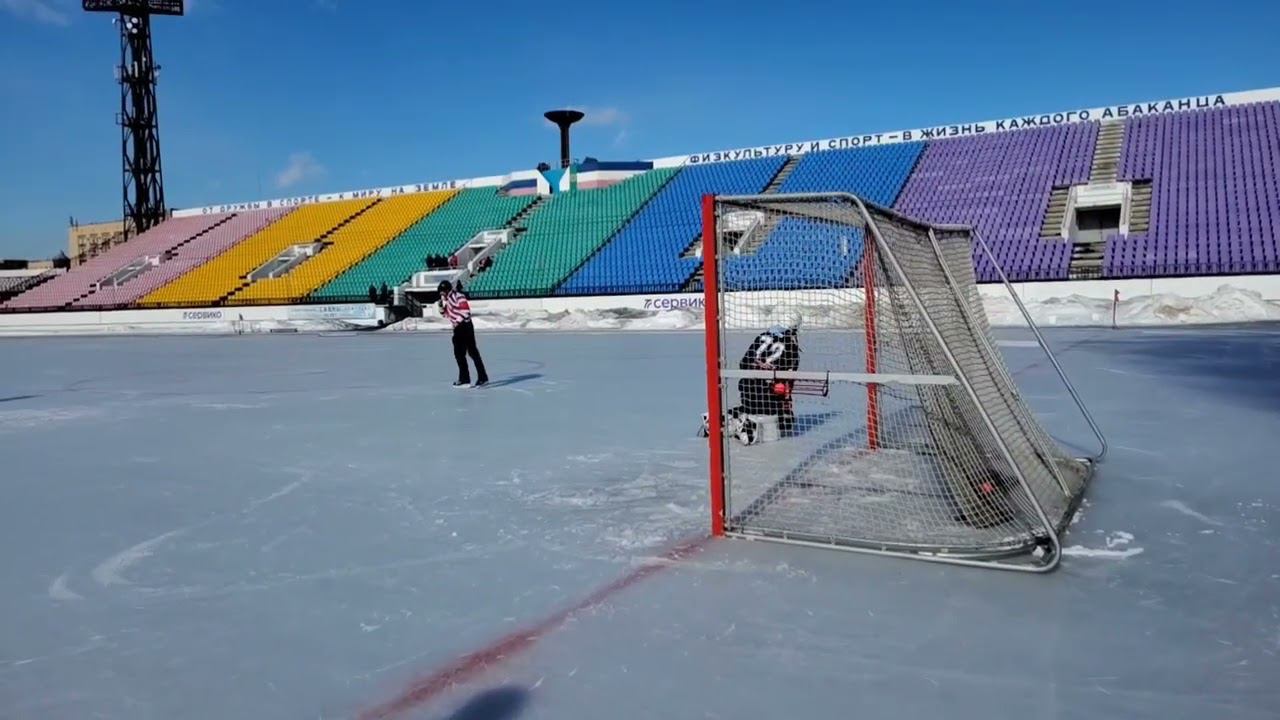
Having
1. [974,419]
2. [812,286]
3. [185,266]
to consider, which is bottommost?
[974,419]

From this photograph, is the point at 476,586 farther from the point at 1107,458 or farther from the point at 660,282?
the point at 660,282

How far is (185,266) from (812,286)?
141 ft

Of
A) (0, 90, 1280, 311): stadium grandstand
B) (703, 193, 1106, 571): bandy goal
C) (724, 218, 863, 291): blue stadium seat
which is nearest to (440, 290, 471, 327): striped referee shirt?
(703, 193, 1106, 571): bandy goal

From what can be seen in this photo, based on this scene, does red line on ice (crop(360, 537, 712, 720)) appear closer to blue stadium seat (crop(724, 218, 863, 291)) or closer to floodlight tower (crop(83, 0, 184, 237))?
blue stadium seat (crop(724, 218, 863, 291))

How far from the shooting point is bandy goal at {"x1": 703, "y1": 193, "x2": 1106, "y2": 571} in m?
3.83

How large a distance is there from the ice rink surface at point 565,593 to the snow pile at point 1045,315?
15.9 metres

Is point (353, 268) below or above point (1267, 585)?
above

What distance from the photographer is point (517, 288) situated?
31.4 meters

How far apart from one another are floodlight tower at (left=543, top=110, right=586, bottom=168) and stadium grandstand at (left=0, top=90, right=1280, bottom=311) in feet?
11.0

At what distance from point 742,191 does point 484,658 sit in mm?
31164

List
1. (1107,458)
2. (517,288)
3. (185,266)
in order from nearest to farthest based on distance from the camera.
Result: (1107,458) < (517,288) < (185,266)

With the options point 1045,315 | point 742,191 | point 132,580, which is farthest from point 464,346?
point 742,191

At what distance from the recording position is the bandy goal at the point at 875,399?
3828 millimetres

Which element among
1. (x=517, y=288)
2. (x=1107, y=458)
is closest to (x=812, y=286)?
(x=1107, y=458)
